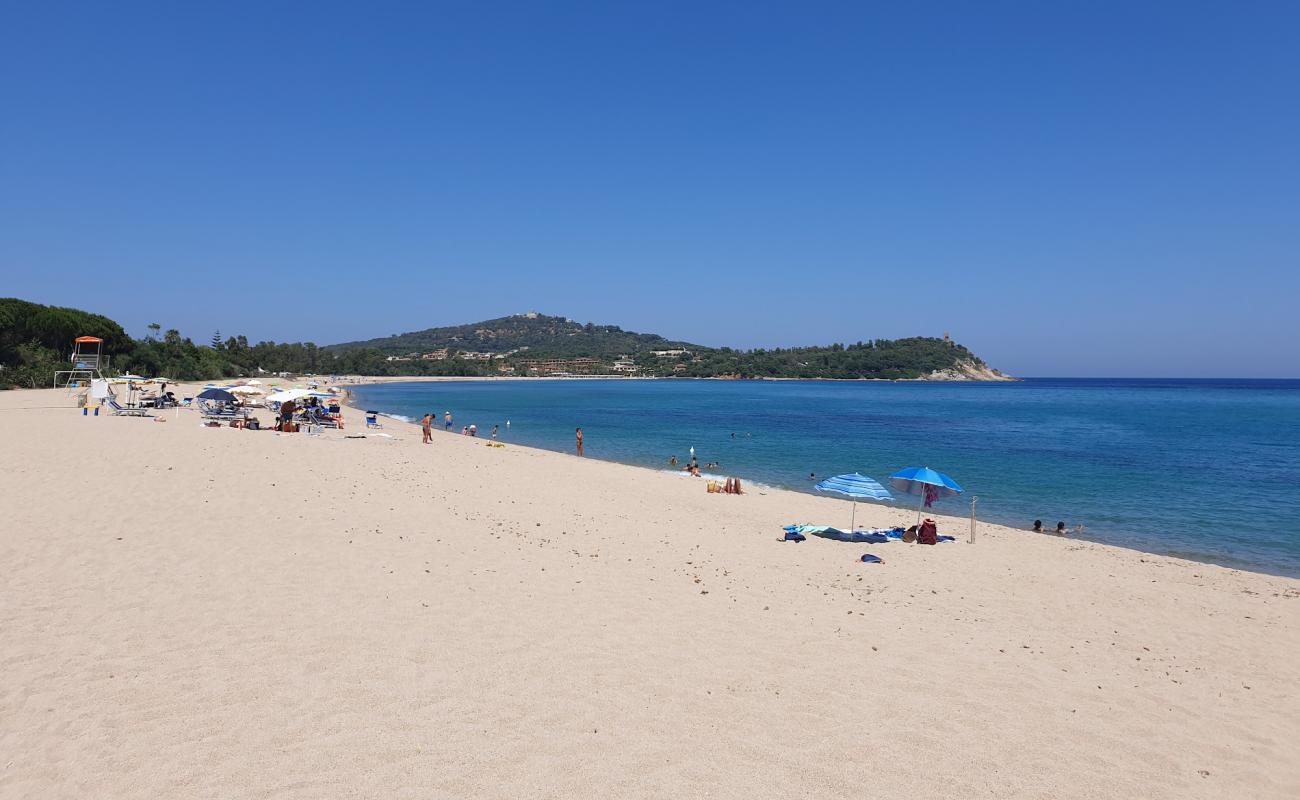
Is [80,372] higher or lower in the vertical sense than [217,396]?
higher

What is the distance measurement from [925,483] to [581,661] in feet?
34.5

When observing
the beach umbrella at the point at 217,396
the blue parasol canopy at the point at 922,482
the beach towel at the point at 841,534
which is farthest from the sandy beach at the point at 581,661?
the beach umbrella at the point at 217,396

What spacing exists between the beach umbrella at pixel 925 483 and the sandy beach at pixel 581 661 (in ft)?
4.88

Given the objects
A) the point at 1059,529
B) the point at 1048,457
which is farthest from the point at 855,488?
the point at 1048,457

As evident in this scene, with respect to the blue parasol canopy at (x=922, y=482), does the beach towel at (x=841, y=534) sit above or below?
below

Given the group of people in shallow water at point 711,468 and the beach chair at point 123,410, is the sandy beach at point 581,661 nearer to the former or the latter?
the group of people in shallow water at point 711,468

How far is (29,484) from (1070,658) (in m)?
17.9

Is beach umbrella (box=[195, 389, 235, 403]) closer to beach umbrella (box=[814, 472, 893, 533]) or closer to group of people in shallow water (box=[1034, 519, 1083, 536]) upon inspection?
beach umbrella (box=[814, 472, 893, 533])

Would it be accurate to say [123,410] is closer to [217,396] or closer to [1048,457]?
[217,396]

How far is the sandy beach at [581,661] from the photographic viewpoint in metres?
5.14

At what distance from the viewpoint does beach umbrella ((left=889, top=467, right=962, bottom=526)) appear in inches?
583

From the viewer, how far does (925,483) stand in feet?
49.4

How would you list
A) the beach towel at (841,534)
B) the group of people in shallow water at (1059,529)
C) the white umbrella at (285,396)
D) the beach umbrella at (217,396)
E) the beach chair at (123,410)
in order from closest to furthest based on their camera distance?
the beach towel at (841,534), the group of people in shallow water at (1059,529), the beach chair at (123,410), the white umbrella at (285,396), the beach umbrella at (217,396)

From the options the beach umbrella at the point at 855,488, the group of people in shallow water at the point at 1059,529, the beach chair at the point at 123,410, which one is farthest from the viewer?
the beach chair at the point at 123,410
